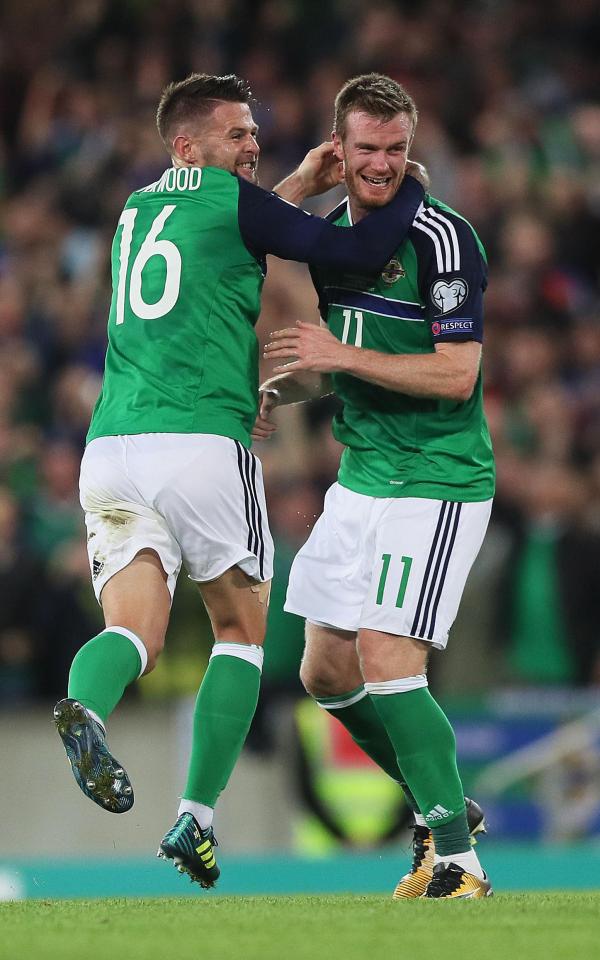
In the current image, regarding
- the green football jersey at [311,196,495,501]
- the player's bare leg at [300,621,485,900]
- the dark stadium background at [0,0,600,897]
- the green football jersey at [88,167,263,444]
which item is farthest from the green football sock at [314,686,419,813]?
the dark stadium background at [0,0,600,897]

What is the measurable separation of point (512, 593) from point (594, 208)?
3655mm

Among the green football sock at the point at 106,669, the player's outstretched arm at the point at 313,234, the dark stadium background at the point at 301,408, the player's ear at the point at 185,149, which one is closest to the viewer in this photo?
the green football sock at the point at 106,669

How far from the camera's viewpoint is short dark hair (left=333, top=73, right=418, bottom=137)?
484cm

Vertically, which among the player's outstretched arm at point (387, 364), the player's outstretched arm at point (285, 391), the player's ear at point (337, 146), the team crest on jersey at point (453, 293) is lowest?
the player's outstretched arm at point (285, 391)

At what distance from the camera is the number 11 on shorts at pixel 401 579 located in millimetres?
4812

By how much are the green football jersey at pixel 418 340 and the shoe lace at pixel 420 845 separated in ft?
3.88

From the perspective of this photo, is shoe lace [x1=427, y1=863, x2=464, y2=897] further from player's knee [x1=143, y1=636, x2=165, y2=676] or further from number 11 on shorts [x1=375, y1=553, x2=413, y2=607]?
player's knee [x1=143, y1=636, x2=165, y2=676]

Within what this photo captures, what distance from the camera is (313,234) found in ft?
15.4

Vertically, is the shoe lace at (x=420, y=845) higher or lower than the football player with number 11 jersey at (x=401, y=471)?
lower

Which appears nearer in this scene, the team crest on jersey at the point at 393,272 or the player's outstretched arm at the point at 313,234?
the player's outstretched arm at the point at 313,234

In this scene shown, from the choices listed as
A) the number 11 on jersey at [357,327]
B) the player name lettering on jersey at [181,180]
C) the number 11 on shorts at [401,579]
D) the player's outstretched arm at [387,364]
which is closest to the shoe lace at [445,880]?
the number 11 on shorts at [401,579]

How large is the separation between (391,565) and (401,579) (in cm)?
6

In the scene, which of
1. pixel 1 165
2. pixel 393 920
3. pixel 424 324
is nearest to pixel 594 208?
pixel 1 165

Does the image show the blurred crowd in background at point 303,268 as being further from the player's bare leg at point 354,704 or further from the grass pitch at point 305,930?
the grass pitch at point 305,930
